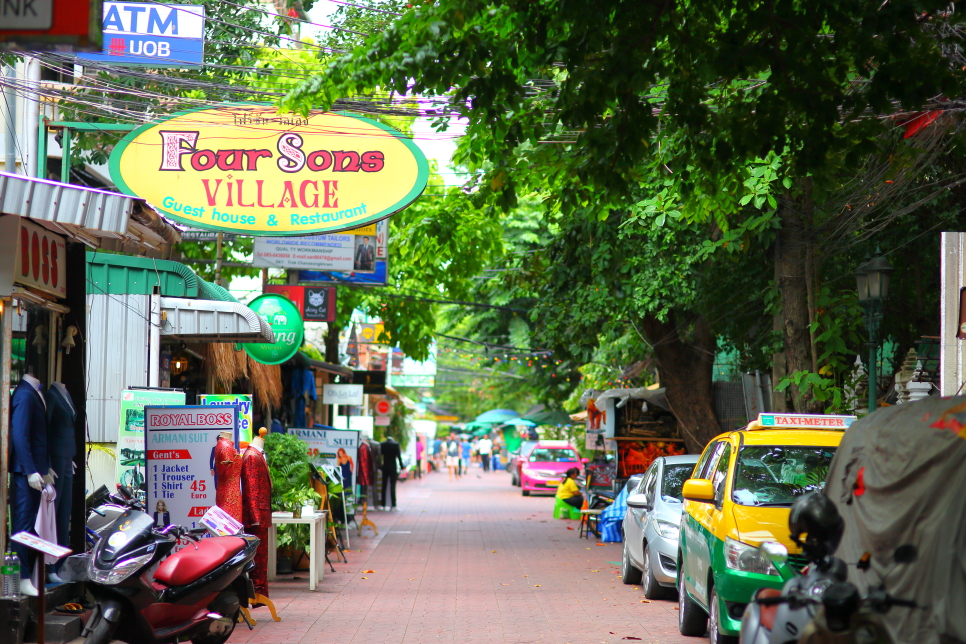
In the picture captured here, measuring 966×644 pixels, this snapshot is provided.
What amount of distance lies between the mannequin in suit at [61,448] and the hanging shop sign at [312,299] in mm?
10261

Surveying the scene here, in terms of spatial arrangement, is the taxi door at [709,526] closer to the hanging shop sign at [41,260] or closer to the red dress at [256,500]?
the red dress at [256,500]

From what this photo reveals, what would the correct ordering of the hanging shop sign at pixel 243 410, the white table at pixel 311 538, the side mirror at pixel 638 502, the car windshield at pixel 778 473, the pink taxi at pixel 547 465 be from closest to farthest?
the car windshield at pixel 778 473
the side mirror at pixel 638 502
the white table at pixel 311 538
the hanging shop sign at pixel 243 410
the pink taxi at pixel 547 465

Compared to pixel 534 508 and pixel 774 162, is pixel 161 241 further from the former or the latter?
pixel 534 508

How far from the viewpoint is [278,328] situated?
15570 millimetres

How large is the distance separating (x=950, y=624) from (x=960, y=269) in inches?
288

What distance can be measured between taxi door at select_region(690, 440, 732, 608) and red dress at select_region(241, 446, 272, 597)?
4.28 m

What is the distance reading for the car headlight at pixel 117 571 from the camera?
720 cm

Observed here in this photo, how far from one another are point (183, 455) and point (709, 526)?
18.7 feet

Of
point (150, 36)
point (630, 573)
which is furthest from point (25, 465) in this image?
point (630, 573)

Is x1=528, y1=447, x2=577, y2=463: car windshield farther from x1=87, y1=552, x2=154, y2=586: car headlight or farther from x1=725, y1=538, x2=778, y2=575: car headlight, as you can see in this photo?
x1=87, y1=552, x2=154, y2=586: car headlight

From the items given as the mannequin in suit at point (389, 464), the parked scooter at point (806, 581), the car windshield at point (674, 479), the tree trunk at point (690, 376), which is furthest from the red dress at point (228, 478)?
the mannequin in suit at point (389, 464)

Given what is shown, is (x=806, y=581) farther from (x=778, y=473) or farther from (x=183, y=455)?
(x=183, y=455)

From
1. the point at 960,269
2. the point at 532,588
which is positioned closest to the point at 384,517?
the point at 532,588

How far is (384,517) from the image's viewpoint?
86.3 ft
